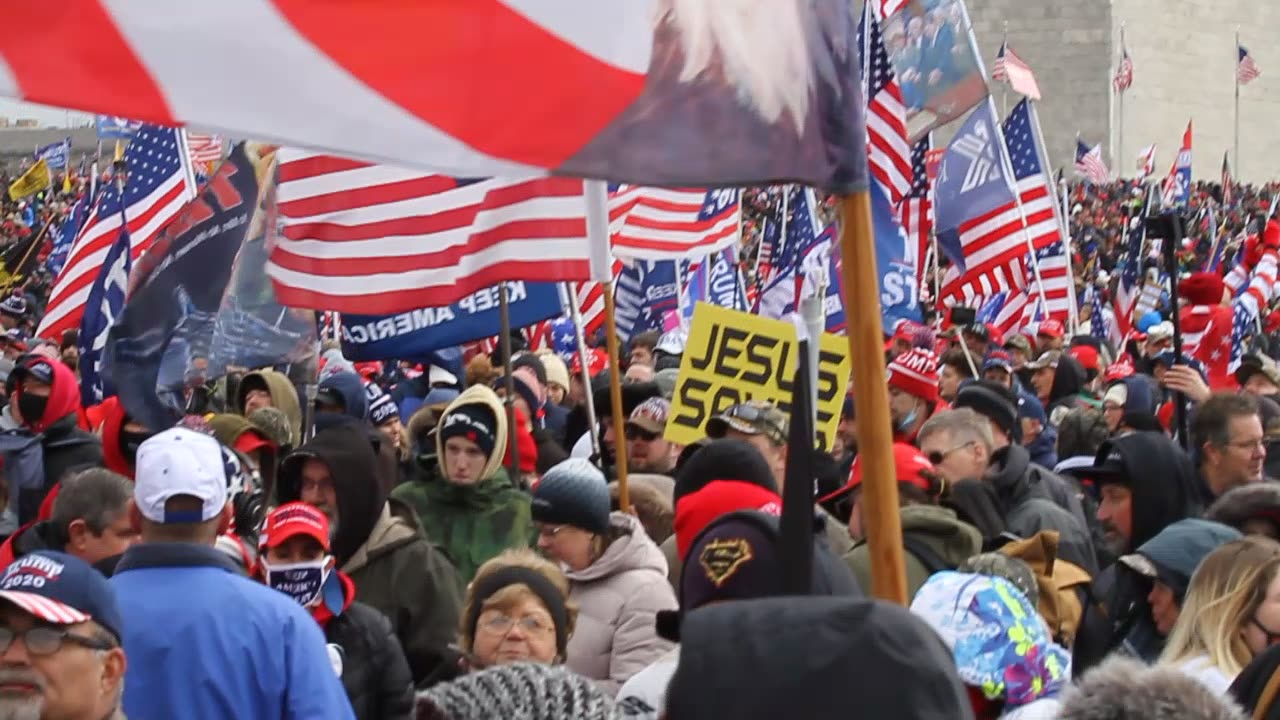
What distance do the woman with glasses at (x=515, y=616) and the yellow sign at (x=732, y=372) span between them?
90.2 inches

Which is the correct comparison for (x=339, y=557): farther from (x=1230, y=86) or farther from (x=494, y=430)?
(x=1230, y=86)

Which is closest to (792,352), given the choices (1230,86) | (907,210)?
(907,210)

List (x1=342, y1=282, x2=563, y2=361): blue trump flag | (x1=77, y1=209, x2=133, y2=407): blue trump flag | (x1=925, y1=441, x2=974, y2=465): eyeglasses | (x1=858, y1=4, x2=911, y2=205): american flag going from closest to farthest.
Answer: (x1=925, y1=441, x2=974, y2=465): eyeglasses → (x1=342, y1=282, x2=563, y2=361): blue trump flag → (x1=77, y1=209, x2=133, y2=407): blue trump flag → (x1=858, y1=4, x2=911, y2=205): american flag

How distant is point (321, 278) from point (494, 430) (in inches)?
61.7

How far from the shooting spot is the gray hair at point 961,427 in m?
6.18

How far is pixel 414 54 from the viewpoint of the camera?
297 cm

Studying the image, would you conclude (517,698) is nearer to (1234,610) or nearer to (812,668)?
(812,668)

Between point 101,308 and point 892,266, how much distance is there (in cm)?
377

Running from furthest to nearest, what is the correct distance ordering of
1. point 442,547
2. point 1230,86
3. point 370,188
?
point 1230,86 → point 370,188 → point 442,547

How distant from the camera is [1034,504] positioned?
19.4ft

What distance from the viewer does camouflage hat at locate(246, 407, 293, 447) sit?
22.5 feet

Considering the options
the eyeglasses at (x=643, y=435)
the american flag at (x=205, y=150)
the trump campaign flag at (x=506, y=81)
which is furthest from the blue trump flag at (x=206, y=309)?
the american flag at (x=205, y=150)

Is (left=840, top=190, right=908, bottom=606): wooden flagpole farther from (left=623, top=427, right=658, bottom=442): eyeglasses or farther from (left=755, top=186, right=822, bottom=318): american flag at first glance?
(left=755, top=186, right=822, bottom=318): american flag

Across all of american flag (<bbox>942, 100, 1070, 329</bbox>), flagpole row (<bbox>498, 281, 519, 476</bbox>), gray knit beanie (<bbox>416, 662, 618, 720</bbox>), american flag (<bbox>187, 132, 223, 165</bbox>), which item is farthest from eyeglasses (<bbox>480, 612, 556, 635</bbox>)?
american flag (<bbox>187, 132, 223, 165</bbox>)
